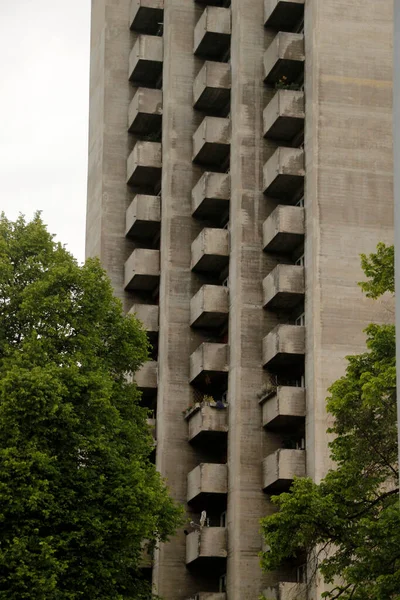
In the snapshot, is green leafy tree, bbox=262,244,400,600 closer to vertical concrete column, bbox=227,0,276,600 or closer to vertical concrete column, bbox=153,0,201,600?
vertical concrete column, bbox=227,0,276,600

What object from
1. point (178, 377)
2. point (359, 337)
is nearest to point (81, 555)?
point (359, 337)

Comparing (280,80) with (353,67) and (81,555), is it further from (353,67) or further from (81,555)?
(81,555)

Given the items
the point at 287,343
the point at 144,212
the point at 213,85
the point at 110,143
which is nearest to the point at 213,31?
the point at 213,85

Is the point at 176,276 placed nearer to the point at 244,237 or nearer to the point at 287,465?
the point at 244,237

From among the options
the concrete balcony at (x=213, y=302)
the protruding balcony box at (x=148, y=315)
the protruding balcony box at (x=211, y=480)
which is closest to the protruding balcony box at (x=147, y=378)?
the protruding balcony box at (x=148, y=315)

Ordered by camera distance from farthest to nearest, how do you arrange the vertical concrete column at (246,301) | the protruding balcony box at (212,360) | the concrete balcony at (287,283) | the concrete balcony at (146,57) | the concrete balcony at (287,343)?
the concrete balcony at (146,57) → the protruding balcony box at (212,360) → the concrete balcony at (287,283) → the vertical concrete column at (246,301) → the concrete balcony at (287,343)

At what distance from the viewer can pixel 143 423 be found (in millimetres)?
45750

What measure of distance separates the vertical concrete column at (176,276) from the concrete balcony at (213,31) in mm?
950

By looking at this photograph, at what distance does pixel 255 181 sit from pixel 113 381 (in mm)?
16802

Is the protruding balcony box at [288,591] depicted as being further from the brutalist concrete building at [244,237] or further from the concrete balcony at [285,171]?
the concrete balcony at [285,171]

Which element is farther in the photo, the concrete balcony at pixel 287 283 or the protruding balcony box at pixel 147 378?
the protruding balcony box at pixel 147 378

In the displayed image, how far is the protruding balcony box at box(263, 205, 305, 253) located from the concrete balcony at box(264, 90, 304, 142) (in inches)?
151

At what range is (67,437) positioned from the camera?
136ft

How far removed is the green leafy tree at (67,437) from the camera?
39438 millimetres
